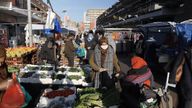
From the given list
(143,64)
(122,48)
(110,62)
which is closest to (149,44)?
(110,62)

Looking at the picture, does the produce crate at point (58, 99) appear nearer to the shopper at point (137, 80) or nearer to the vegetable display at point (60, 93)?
the vegetable display at point (60, 93)

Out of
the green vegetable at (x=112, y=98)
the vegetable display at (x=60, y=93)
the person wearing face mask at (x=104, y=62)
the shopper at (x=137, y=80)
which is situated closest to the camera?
the shopper at (x=137, y=80)

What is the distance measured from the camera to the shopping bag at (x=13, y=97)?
584cm

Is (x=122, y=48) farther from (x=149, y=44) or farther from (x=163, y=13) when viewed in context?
(x=149, y=44)

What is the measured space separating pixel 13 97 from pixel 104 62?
12.9 feet

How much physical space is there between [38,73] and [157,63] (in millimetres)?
9147

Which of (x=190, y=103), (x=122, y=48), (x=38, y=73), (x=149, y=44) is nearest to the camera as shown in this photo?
(x=190, y=103)

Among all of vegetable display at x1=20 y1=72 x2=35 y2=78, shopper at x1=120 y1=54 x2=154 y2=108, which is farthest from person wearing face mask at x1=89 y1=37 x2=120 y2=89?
vegetable display at x1=20 y1=72 x2=35 y2=78

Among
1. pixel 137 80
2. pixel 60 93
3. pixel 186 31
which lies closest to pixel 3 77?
pixel 137 80

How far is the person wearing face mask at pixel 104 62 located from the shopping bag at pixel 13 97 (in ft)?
11.8

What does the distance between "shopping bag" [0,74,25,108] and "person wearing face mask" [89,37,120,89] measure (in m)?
3.60

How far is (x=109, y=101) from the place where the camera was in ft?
27.7

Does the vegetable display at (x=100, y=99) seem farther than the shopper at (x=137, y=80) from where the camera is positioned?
Yes

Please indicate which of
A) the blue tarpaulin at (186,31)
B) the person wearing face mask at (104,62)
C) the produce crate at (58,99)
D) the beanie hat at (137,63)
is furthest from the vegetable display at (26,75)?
the blue tarpaulin at (186,31)
